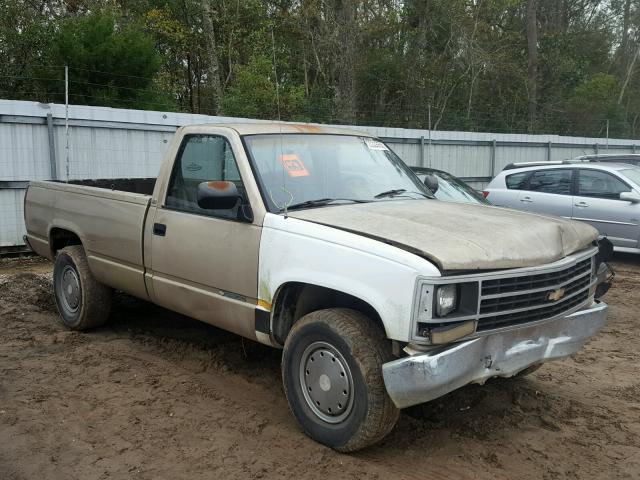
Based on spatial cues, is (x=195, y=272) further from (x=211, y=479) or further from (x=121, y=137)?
(x=121, y=137)

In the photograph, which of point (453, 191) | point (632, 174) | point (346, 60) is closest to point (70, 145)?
point (453, 191)

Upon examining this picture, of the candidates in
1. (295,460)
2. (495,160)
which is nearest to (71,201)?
(295,460)

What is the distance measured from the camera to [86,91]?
1409 centimetres

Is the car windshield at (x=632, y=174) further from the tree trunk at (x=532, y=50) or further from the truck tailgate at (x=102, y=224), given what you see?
the tree trunk at (x=532, y=50)

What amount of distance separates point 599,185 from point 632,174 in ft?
1.77

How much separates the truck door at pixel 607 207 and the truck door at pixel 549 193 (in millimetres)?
186

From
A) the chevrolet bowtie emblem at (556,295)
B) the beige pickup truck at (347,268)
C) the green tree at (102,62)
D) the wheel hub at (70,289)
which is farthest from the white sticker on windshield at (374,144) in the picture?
the green tree at (102,62)

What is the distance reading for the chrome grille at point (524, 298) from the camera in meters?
3.38

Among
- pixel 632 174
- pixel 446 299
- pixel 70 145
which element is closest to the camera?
pixel 446 299

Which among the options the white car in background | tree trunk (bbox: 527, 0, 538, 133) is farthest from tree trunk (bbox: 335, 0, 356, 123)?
tree trunk (bbox: 527, 0, 538, 133)

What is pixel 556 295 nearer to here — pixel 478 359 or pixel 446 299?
pixel 478 359

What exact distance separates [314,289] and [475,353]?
1075 millimetres

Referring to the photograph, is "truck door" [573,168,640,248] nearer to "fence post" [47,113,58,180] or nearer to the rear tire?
the rear tire

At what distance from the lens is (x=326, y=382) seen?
3664mm
